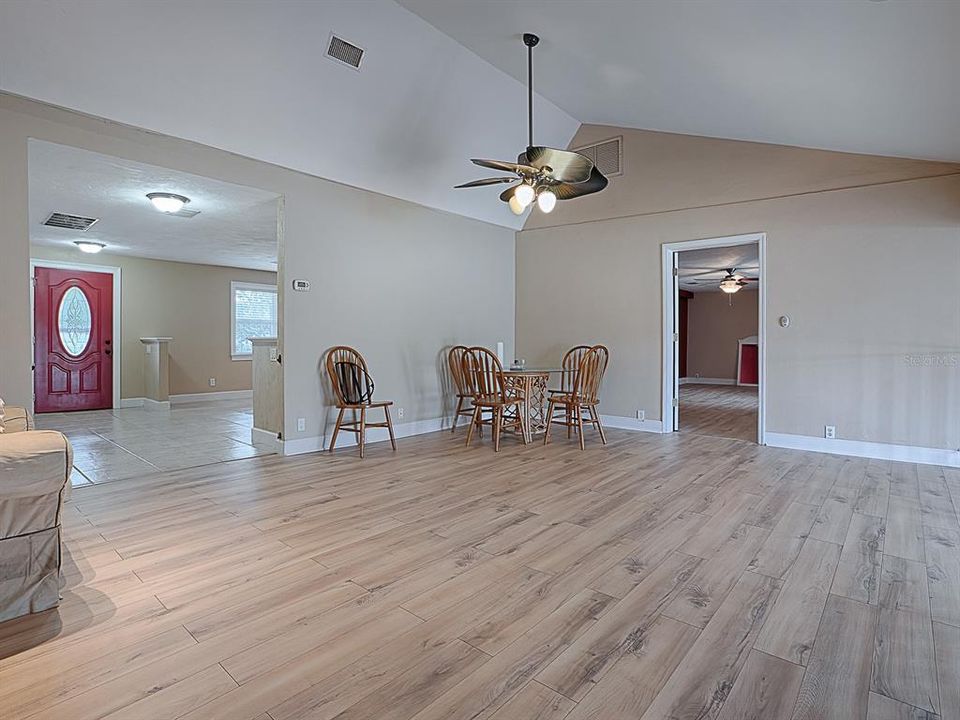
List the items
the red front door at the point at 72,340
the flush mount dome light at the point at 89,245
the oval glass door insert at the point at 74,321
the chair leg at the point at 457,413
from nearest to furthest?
the chair leg at the point at 457,413 < the flush mount dome light at the point at 89,245 < the red front door at the point at 72,340 < the oval glass door insert at the point at 74,321

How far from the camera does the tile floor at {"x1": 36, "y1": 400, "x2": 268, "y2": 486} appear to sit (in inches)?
171

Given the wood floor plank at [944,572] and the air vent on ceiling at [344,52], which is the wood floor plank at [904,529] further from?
the air vent on ceiling at [344,52]

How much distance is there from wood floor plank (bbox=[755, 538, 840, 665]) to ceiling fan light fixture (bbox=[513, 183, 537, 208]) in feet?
9.47

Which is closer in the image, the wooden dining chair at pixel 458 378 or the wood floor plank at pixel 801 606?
the wood floor plank at pixel 801 606

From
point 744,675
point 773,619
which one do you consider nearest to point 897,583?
point 773,619

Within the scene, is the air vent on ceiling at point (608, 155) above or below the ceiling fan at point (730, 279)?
above

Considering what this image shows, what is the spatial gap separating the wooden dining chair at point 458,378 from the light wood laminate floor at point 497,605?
221cm

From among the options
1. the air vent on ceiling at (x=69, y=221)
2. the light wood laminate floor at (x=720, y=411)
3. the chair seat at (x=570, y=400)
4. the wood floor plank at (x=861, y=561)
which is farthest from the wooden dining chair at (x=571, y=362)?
the air vent on ceiling at (x=69, y=221)

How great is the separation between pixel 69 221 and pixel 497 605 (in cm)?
659

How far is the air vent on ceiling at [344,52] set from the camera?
3.75 metres

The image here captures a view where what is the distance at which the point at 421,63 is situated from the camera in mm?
4277

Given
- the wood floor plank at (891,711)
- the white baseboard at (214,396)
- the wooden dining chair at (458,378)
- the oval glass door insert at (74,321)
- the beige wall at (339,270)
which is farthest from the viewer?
the white baseboard at (214,396)

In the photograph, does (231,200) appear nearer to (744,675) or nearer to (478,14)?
(478,14)

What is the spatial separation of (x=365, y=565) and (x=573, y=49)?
3884 millimetres
